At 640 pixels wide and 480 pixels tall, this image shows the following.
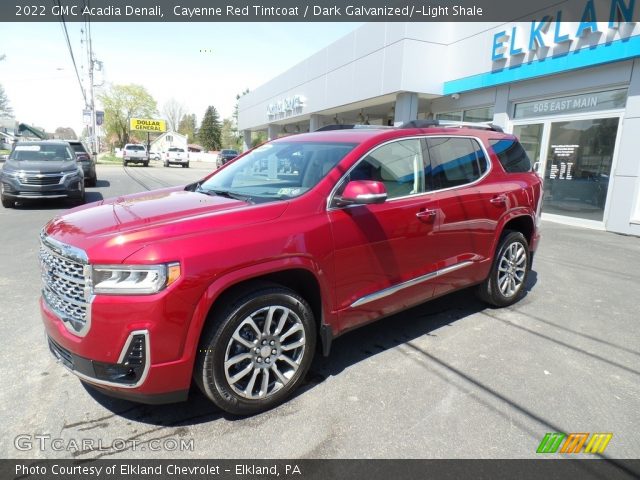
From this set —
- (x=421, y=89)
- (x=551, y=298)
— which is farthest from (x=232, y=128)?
(x=551, y=298)

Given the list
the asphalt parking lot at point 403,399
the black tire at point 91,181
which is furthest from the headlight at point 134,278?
the black tire at point 91,181

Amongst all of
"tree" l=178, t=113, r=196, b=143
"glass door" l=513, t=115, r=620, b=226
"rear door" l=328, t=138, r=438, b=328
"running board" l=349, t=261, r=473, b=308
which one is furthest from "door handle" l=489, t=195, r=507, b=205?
"tree" l=178, t=113, r=196, b=143

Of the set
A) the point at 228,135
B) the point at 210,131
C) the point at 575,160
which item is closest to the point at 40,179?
the point at 575,160

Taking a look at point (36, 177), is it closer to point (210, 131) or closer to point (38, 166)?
point (38, 166)

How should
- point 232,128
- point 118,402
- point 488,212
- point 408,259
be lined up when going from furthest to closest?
point 232,128 → point 488,212 → point 408,259 → point 118,402

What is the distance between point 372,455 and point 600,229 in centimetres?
996

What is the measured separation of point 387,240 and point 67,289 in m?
2.16

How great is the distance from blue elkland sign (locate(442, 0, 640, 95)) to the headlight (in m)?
10.3

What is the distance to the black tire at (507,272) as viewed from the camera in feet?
14.8

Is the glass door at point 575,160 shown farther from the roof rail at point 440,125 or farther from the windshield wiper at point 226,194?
Result: the windshield wiper at point 226,194

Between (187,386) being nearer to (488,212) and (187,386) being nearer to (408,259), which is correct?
(408,259)

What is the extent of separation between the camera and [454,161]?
4.06 metres

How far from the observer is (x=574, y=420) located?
280 centimetres

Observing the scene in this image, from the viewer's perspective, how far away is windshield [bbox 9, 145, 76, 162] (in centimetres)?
1146
